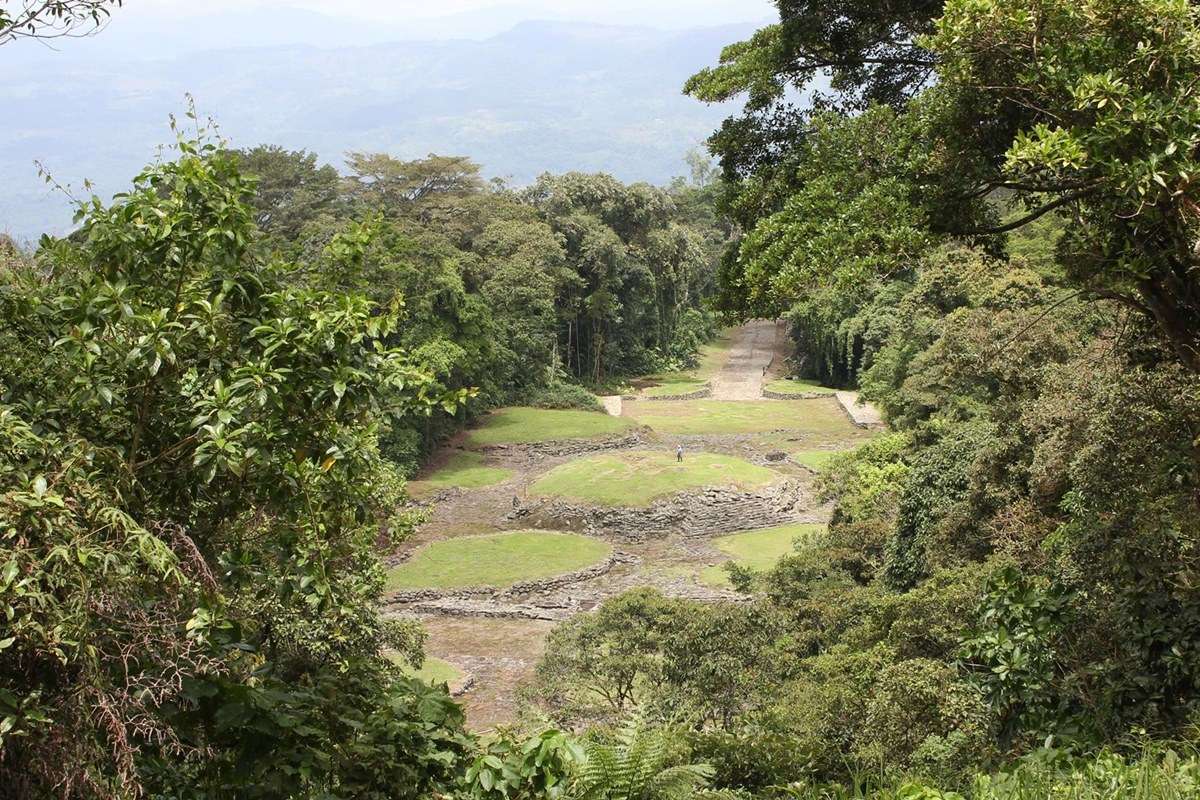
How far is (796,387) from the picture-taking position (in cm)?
5294

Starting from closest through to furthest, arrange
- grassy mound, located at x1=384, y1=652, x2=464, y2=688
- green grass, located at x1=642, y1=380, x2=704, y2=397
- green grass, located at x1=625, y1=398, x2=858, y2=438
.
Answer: grassy mound, located at x1=384, y1=652, x2=464, y2=688, green grass, located at x1=625, y1=398, x2=858, y2=438, green grass, located at x1=642, y1=380, x2=704, y2=397

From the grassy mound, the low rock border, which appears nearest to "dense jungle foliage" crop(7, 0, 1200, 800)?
the grassy mound

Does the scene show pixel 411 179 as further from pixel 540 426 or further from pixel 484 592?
pixel 484 592

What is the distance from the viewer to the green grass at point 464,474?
34256 millimetres

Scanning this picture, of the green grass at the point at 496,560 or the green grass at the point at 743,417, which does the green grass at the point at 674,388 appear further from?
the green grass at the point at 496,560

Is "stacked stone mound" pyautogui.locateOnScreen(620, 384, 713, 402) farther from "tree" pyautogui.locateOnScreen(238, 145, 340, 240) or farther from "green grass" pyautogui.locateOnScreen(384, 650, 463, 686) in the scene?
"green grass" pyautogui.locateOnScreen(384, 650, 463, 686)

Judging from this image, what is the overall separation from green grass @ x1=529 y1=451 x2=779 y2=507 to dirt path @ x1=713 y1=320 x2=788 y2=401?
13793 millimetres

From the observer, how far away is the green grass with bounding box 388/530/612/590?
83.7 feet

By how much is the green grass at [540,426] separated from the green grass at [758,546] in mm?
12753

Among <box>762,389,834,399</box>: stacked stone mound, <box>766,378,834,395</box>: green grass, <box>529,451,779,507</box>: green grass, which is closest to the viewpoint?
<box>529,451,779,507</box>: green grass

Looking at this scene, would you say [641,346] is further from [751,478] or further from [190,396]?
[190,396]

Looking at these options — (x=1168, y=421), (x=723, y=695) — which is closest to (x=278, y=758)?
(x=1168, y=421)

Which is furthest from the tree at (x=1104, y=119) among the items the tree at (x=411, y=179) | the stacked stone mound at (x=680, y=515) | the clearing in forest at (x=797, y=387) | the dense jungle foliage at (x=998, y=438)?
the clearing in forest at (x=797, y=387)

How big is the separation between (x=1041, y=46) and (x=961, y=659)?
4524 millimetres
